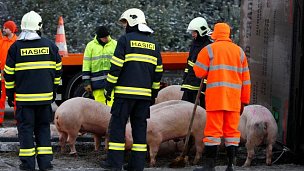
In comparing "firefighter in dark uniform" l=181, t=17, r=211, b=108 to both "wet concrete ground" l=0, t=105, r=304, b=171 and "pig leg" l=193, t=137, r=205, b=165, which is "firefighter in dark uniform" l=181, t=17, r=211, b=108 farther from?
"pig leg" l=193, t=137, r=205, b=165

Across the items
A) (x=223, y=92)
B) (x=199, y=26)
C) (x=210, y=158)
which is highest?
(x=199, y=26)

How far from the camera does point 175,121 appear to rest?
35.1ft

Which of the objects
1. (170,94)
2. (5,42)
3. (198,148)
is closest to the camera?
(198,148)

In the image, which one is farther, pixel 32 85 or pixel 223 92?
pixel 32 85

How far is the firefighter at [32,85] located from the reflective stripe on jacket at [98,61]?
2.30 metres

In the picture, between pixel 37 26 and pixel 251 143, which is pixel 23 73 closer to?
pixel 37 26

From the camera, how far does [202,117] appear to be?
1087cm

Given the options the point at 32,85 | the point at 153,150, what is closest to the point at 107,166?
the point at 153,150

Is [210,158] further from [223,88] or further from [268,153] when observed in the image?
[268,153]

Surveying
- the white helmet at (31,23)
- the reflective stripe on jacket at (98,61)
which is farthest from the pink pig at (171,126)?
the white helmet at (31,23)

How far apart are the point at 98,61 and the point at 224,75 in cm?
319

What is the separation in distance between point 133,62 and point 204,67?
88 centimetres

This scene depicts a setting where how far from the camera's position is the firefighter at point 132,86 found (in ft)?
31.9

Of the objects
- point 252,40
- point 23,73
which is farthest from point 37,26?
point 252,40
